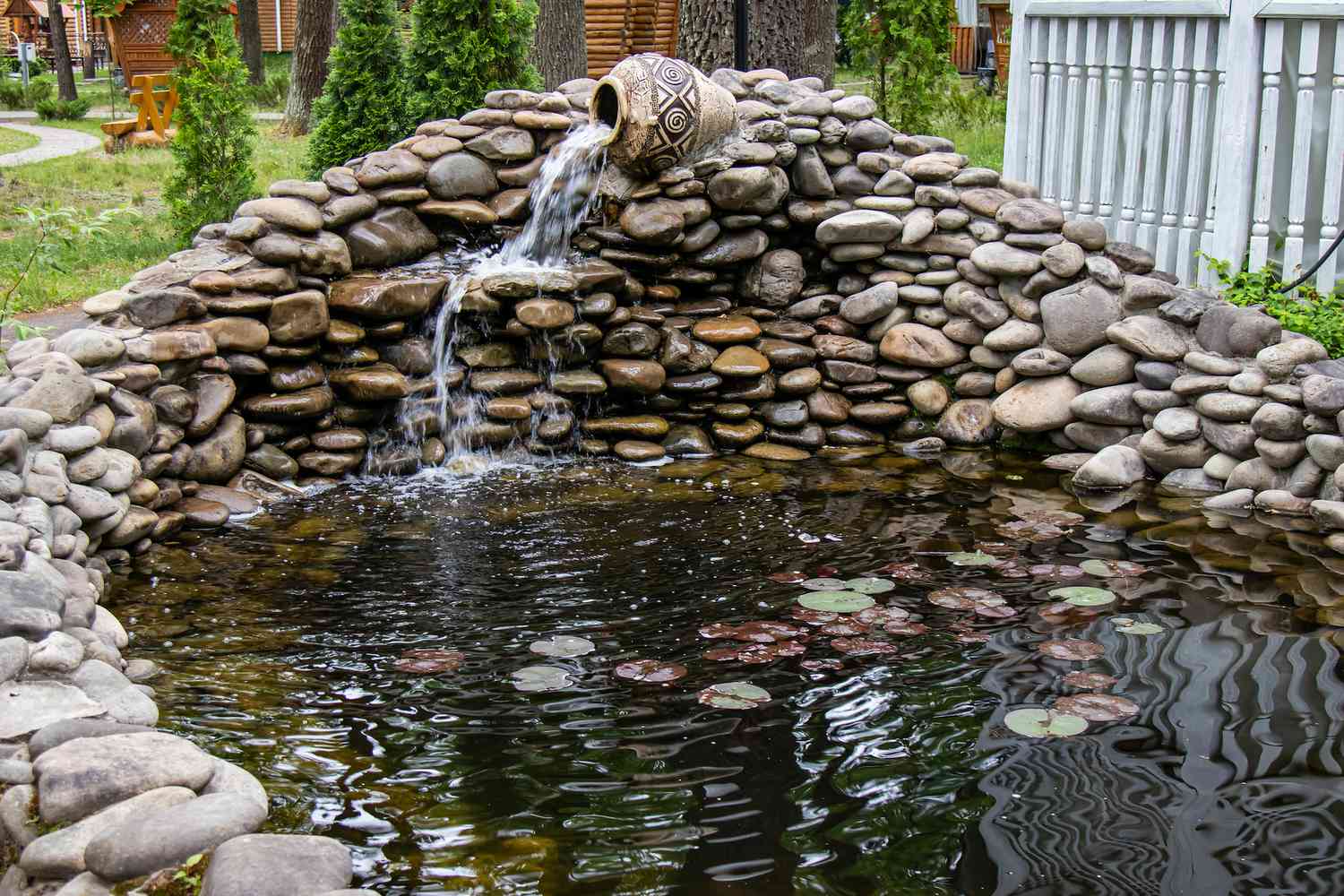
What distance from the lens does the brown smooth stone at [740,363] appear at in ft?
22.8

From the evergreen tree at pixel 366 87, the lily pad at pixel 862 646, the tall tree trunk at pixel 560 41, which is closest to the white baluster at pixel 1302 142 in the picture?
the lily pad at pixel 862 646

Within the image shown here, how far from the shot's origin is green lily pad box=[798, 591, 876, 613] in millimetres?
4672

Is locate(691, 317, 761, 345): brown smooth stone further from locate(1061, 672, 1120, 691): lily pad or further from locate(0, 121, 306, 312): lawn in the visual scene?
locate(1061, 672, 1120, 691): lily pad

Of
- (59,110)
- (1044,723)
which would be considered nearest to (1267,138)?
(1044,723)

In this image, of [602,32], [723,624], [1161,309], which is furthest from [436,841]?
[602,32]

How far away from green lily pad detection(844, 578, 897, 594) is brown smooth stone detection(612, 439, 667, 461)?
6.54ft

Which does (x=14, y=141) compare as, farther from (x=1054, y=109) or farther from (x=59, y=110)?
(x=1054, y=109)

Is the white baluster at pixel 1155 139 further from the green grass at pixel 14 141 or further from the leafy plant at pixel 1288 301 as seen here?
the green grass at pixel 14 141

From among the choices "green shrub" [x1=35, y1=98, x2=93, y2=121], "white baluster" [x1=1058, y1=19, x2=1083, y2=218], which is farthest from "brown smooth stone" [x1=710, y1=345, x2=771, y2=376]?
"green shrub" [x1=35, y1=98, x2=93, y2=121]

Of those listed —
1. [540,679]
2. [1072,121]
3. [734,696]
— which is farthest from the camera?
[1072,121]

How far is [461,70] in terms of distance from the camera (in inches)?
329

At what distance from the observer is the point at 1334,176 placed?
632cm

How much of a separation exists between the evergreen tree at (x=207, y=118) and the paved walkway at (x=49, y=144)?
5983 millimetres

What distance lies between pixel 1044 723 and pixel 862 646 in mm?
746
